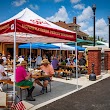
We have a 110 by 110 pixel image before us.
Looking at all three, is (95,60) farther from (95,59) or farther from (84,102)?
(84,102)

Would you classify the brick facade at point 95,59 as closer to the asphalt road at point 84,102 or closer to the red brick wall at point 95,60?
the red brick wall at point 95,60

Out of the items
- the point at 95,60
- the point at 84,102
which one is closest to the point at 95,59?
the point at 95,60

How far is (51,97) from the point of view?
29.5ft

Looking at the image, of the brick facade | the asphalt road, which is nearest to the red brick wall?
the brick facade

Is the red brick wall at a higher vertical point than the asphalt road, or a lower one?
higher

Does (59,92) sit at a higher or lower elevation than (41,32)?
lower

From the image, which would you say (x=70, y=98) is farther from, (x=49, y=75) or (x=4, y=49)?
(x=4, y=49)

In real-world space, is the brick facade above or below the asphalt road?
above

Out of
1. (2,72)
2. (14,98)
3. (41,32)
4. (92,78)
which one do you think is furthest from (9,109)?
(92,78)

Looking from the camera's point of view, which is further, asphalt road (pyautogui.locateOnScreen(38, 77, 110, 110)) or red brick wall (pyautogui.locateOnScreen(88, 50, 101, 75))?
red brick wall (pyautogui.locateOnScreen(88, 50, 101, 75))

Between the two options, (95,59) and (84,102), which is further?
(95,59)

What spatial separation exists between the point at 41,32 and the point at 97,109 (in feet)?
10.2

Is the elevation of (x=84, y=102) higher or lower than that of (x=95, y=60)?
lower

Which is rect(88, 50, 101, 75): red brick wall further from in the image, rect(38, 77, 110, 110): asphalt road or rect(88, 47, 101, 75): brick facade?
rect(38, 77, 110, 110): asphalt road
